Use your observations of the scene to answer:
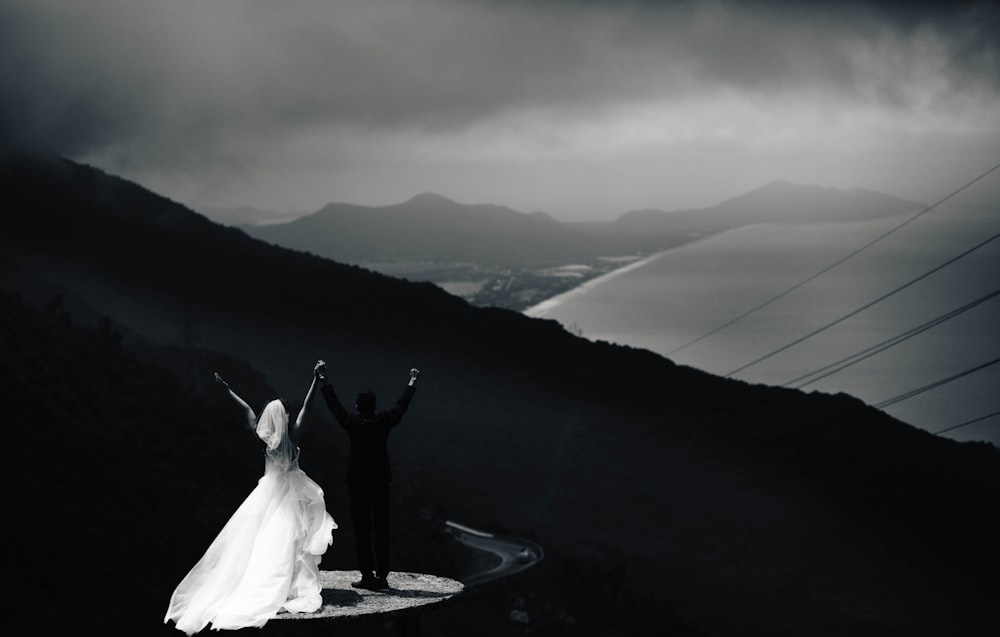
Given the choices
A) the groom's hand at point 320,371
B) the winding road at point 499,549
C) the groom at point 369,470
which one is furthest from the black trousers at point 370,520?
the winding road at point 499,549

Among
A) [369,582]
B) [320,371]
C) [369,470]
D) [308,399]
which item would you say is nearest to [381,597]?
[369,582]

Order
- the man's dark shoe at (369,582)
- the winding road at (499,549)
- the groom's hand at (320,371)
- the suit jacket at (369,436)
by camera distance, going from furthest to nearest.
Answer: the winding road at (499,549)
the man's dark shoe at (369,582)
the suit jacket at (369,436)
the groom's hand at (320,371)

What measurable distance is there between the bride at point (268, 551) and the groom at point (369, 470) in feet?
1.86

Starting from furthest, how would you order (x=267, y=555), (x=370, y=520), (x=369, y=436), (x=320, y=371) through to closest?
(x=370, y=520) < (x=369, y=436) < (x=267, y=555) < (x=320, y=371)

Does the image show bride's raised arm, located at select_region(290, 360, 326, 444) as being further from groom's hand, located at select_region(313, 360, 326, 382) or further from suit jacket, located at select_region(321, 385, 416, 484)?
suit jacket, located at select_region(321, 385, 416, 484)

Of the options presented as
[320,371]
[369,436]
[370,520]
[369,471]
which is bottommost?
[370,520]

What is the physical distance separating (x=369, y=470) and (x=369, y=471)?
0.6 inches

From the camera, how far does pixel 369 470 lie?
19812 mm

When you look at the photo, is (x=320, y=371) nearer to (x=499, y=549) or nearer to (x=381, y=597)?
(x=381, y=597)

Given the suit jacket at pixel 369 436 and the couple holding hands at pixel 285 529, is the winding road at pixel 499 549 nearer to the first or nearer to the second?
the couple holding hands at pixel 285 529

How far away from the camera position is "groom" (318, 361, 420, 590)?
19.6 m

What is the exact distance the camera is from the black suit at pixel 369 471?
19578mm

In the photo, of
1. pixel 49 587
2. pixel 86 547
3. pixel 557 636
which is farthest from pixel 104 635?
pixel 557 636

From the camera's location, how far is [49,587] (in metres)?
72.6
